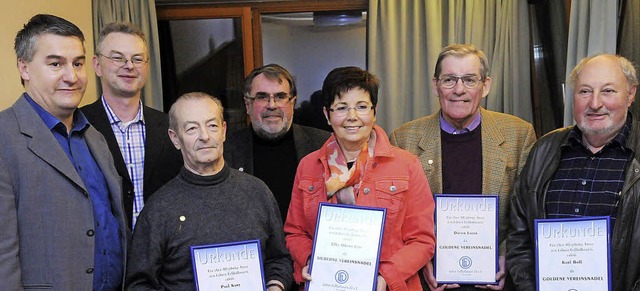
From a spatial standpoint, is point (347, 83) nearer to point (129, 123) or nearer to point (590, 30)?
point (129, 123)

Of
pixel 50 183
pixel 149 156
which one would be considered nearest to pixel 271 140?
pixel 149 156

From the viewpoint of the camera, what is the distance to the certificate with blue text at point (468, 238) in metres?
2.46

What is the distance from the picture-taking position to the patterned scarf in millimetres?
2320

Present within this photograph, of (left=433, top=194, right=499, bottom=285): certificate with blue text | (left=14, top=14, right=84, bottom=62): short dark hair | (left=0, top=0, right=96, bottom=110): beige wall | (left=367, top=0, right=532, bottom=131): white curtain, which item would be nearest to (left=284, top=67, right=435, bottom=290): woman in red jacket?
(left=433, top=194, right=499, bottom=285): certificate with blue text

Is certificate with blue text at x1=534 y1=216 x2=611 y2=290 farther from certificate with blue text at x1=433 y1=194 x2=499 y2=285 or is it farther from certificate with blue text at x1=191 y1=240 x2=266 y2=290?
certificate with blue text at x1=191 y1=240 x2=266 y2=290

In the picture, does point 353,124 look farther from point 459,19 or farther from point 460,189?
point 459,19

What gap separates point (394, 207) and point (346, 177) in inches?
8.2

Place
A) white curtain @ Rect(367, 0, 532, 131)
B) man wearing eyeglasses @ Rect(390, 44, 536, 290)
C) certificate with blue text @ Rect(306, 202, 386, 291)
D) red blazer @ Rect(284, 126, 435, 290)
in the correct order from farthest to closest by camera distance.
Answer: white curtain @ Rect(367, 0, 532, 131), man wearing eyeglasses @ Rect(390, 44, 536, 290), red blazer @ Rect(284, 126, 435, 290), certificate with blue text @ Rect(306, 202, 386, 291)

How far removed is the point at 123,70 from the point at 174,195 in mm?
749

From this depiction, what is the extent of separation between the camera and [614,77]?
7.72 ft

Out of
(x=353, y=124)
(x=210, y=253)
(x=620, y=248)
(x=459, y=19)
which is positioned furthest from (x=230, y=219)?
(x=459, y=19)

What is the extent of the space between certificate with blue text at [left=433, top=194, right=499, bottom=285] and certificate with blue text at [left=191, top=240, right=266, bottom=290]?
0.76 m

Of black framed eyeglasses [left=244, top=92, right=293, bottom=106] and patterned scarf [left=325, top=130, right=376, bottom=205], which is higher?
black framed eyeglasses [left=244, top=92, right=293, bottom=106]

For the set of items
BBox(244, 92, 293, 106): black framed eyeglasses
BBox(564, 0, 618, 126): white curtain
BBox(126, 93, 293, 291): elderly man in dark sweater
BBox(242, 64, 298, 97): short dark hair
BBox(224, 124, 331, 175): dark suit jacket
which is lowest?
BBox(126, 93, 293, 291): elderly man in dark sweater
